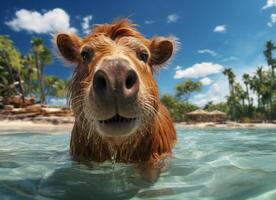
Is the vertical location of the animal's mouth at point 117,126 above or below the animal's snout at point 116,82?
below

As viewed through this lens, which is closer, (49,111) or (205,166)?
(205,166)

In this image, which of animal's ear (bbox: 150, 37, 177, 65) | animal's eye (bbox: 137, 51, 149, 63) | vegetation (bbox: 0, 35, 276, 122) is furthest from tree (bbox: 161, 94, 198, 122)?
animal's eye (bbox: 137, 51, 149, 63)

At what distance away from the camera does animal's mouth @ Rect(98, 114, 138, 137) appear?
3.05 metres

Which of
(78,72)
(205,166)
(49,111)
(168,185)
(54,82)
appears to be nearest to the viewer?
(168,185)

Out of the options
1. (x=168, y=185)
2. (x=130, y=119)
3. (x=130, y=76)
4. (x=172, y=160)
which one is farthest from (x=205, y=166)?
(x=130, y=76)

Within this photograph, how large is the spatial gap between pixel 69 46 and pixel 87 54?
0.68 m

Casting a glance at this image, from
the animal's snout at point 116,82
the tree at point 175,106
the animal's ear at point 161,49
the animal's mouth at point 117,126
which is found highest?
the tree at point 175,106

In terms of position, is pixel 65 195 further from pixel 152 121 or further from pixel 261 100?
pixel 261 100

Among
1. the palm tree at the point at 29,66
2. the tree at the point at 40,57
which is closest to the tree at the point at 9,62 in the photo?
the tree at the point at 40,57

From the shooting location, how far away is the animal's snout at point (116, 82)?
2.79m

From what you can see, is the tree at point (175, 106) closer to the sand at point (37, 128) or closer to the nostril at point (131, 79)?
the sand at point (37, 128)

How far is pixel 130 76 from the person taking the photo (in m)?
2.87

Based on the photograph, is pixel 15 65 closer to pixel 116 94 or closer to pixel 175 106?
pixel 175 106

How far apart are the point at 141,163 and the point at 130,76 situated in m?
1.73
